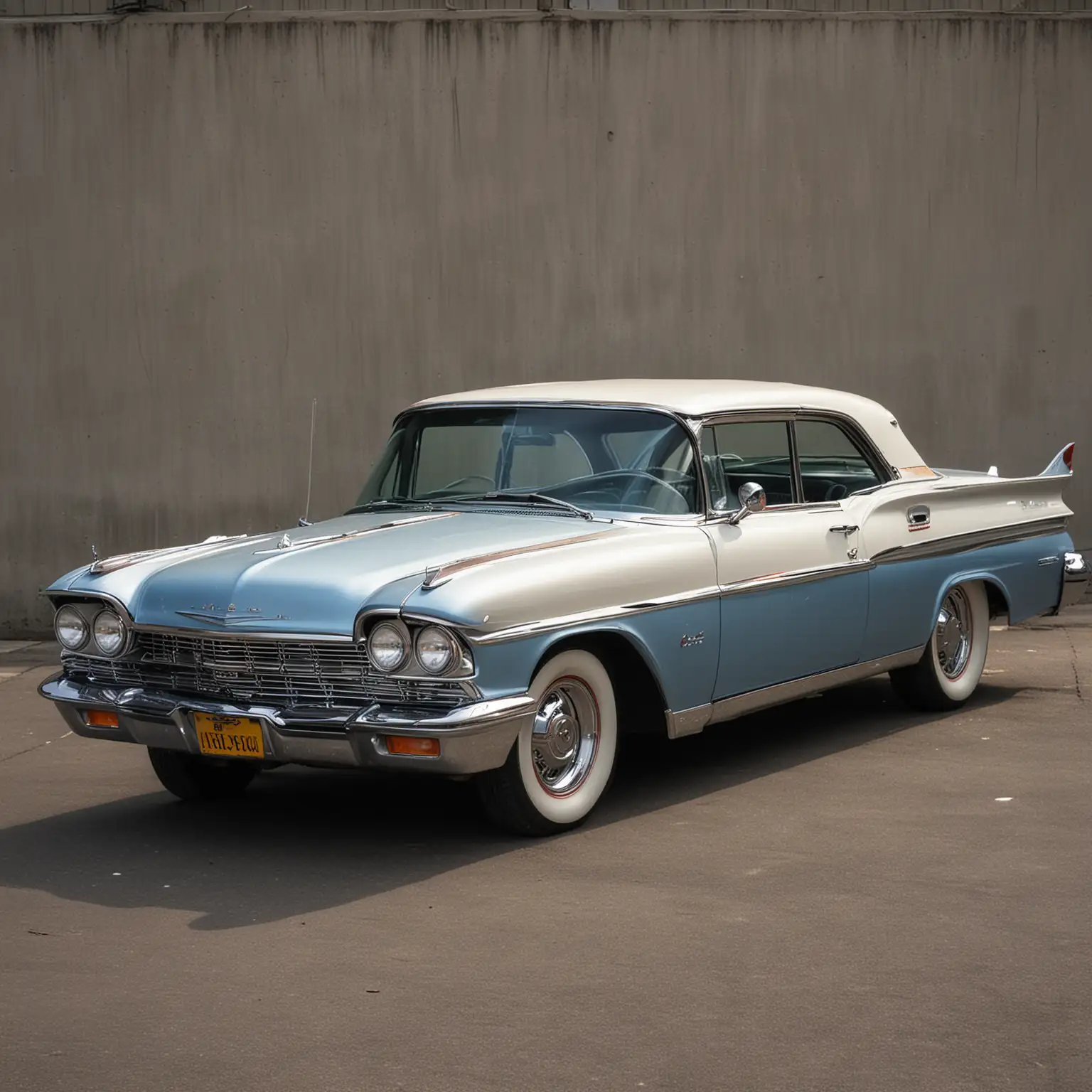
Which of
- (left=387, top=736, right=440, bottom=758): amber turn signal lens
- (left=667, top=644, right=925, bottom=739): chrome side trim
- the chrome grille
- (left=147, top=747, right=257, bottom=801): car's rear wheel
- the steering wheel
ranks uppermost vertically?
the steering wheel

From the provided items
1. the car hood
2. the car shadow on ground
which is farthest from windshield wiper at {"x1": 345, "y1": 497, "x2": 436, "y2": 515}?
the car shadow on ground

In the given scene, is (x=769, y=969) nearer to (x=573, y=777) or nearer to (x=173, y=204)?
(x=573, y=777)

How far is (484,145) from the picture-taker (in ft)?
36.4

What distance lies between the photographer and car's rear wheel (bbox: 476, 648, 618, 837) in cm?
566

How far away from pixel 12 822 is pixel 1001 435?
7297 mm

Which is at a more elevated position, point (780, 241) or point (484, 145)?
point (484, 145)

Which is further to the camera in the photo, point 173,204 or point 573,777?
point 173,204

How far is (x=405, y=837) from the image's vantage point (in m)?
5.88

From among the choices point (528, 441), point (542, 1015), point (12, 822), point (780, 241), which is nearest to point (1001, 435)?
point (780, 241)

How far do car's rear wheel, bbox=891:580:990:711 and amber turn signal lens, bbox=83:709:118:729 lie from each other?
142 inches

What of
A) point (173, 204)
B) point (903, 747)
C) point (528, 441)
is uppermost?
point (173, 204)

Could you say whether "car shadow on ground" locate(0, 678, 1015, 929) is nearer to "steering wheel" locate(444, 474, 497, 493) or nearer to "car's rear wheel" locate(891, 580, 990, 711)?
"car's rear wheel" locate(891, 580, 990, 711)

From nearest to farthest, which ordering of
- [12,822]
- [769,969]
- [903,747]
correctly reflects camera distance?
[769,969] < [12,822] < [903,747]

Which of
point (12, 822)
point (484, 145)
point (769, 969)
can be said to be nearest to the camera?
point (769, 969)
